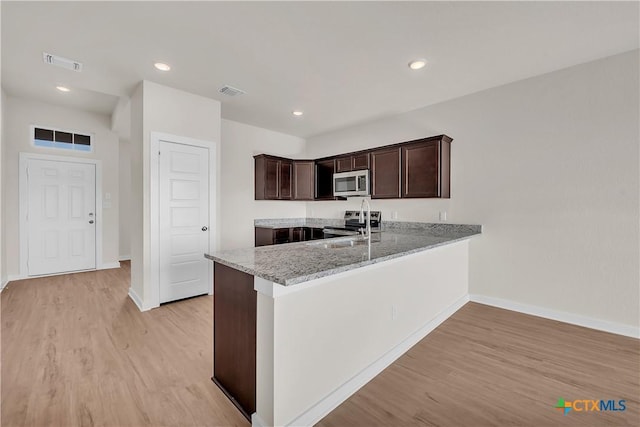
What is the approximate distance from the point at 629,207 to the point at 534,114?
1.27 metres

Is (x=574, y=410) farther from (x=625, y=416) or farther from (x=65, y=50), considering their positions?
(x=65, y=50)

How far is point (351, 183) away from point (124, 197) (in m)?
5.25

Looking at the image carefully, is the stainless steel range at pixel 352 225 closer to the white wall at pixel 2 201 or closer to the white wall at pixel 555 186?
the white wall at pixel 555 186

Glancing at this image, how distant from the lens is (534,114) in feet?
10.1

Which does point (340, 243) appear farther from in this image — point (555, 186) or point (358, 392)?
point (555, 186)

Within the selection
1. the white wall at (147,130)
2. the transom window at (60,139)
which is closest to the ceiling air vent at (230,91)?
the white wall at (147,130)

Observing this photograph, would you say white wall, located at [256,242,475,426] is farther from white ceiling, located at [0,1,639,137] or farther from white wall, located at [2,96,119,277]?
white wall, located at [2,96,119,277]

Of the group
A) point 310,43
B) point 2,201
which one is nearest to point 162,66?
point 310,43

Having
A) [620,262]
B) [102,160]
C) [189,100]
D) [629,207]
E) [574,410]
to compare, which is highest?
[189,100]

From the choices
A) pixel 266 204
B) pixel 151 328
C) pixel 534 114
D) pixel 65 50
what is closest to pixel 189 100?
pixel 65 50

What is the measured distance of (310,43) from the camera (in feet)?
7.99

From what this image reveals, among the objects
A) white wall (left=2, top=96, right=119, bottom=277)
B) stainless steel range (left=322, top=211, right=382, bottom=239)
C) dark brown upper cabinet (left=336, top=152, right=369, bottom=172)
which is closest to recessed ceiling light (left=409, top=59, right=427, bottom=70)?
dark brown upper cabinet (left=336, top=152, right=369, bottom=172)

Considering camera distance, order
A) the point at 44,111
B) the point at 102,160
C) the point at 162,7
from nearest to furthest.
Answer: the point at 162,7 < the point at 44,111 < the point at 102,160

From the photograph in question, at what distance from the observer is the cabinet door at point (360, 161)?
14.4 feet
